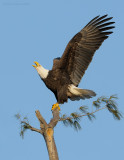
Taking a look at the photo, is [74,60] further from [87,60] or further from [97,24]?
[97,24]

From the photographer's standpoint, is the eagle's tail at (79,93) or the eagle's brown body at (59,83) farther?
the eagle's brown body at (59,83)

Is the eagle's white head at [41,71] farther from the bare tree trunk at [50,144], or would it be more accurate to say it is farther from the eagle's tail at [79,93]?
the bare tree trunk at [50,144]

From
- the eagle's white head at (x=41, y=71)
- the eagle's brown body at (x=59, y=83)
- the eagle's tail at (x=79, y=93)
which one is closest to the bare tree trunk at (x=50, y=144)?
the eagle's tail at (x=79, y=93)

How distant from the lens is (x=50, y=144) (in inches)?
193

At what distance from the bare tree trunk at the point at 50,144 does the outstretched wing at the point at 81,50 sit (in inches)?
92.1

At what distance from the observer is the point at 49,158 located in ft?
15.9

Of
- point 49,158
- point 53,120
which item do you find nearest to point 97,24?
point 53,120

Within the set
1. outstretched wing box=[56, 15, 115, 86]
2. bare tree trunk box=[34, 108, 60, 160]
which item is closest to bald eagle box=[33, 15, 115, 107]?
outstretched wing box=[56, 15, 115, 86]

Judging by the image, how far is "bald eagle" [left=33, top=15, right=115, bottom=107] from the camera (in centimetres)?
699

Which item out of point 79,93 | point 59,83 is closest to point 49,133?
point 79,93

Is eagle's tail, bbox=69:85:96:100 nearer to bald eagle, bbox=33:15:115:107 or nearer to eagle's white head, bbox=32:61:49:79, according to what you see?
bald eagle, bbox=33:15:115:107

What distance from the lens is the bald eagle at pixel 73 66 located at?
6.99 meters

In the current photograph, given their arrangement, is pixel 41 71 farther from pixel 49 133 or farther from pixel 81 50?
pixel 49 133

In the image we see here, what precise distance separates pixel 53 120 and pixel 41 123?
203 millimetres
